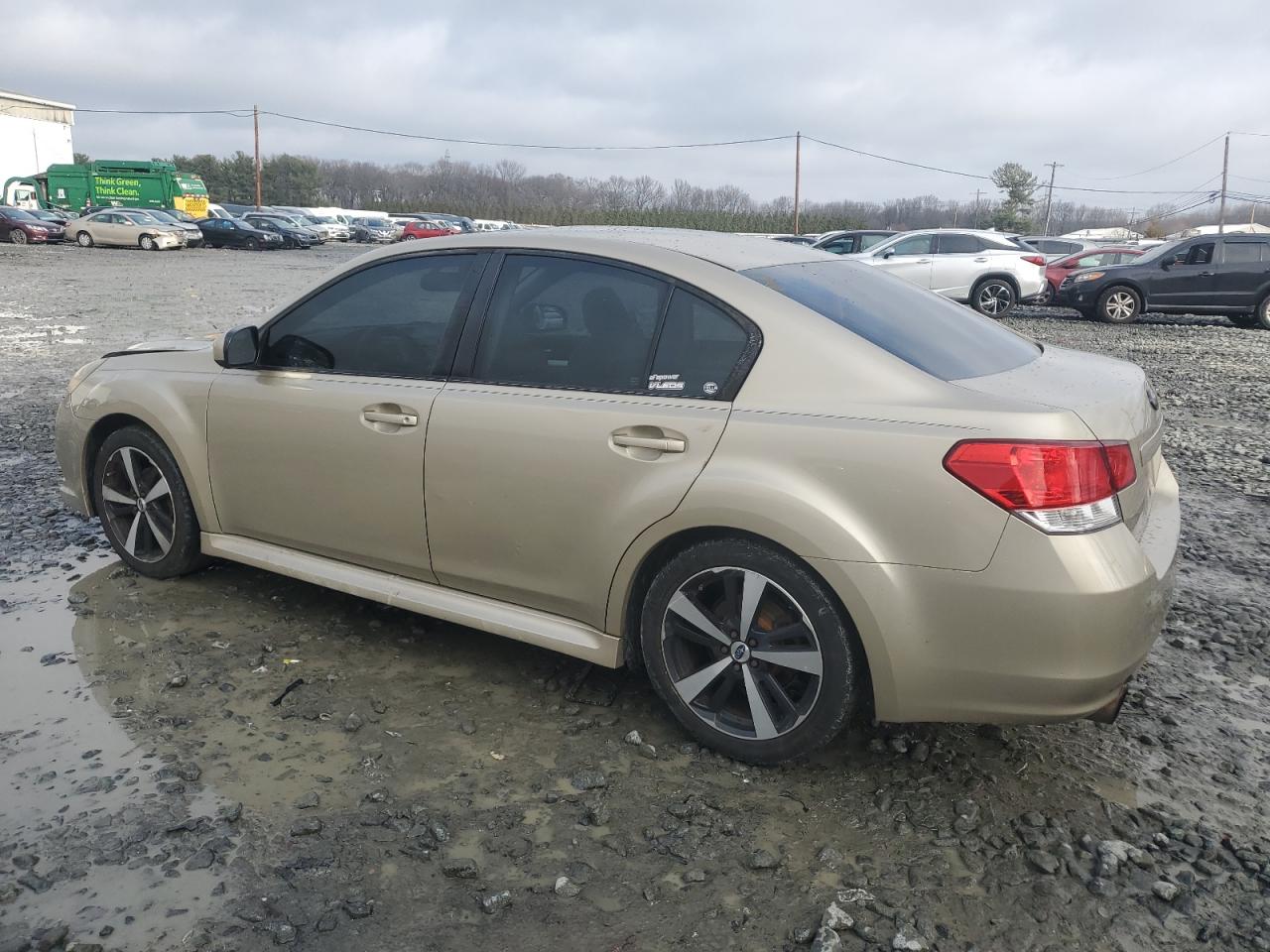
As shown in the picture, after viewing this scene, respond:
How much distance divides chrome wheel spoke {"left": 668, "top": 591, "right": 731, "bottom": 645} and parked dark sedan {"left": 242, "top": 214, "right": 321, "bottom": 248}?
147 ft

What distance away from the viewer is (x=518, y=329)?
11.9 ft

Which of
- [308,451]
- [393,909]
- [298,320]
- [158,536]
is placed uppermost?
[298,320]

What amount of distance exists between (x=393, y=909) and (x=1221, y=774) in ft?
8.17

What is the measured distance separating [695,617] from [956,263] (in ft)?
59.7

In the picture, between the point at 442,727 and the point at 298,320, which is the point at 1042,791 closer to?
the point at 442,727

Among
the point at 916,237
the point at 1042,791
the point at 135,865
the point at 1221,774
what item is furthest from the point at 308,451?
the point at 916,237

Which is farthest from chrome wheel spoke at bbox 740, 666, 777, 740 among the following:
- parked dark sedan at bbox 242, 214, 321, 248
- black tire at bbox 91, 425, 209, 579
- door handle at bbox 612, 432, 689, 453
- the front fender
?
parked dark sedan at bbox 242, 214, 321, 248

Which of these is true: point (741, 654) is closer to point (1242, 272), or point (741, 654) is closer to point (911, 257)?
point (911, 257)

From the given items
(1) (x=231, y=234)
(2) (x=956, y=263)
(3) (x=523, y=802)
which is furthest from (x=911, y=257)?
(1) (x=231, y=234)

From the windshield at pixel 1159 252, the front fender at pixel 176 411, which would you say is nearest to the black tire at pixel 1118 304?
the windshield at pixel 1159 252

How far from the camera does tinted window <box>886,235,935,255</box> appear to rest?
1995cm

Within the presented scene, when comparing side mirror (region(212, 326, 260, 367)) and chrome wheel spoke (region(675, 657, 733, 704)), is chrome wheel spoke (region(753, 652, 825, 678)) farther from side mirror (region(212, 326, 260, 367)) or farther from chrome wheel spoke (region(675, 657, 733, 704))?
side mirror (region(212, 326, 260, 367))

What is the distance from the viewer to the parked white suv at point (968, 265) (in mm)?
19719

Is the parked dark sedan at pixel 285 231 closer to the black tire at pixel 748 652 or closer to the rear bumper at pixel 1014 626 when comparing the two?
the black tire at pixel 748 652
